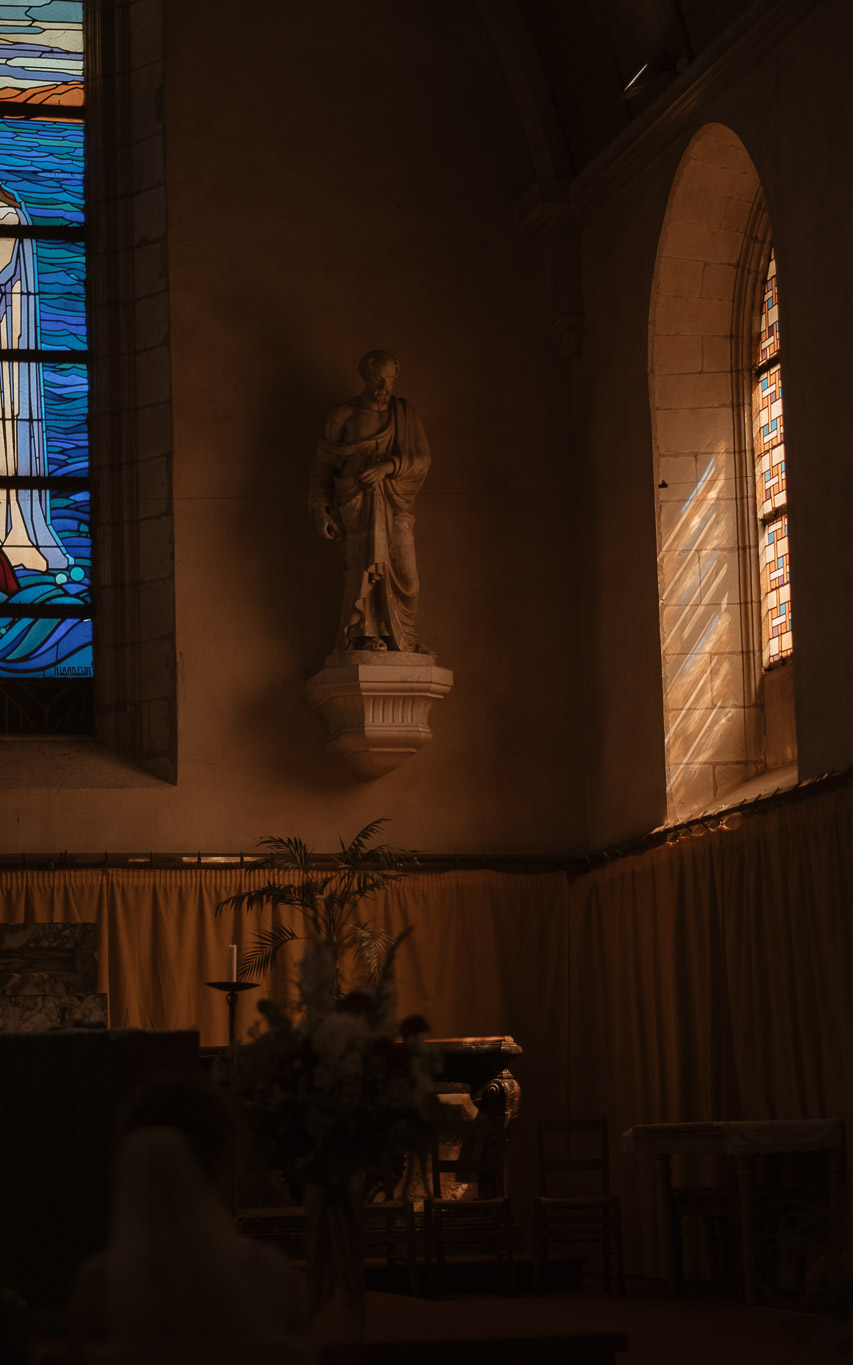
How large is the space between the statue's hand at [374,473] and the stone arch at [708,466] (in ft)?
5.42

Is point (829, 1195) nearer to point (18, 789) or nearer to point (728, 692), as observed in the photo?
point (728, 692)

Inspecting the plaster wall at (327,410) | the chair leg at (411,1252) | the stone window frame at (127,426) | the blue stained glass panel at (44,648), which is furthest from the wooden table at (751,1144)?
the blue stained glass panel at (44,648)

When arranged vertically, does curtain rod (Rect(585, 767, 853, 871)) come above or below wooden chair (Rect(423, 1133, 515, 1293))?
above

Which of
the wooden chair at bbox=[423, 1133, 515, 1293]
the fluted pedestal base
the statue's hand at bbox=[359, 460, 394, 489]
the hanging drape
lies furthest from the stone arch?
the wooden chair at bbox=[423, 1133, 515, 1293]

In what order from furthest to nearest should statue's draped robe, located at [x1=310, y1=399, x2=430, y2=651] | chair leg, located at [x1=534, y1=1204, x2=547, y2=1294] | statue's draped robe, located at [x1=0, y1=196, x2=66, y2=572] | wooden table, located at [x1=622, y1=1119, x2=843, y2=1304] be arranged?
1. statue's draped robe, located at [x1=0, y1=196, x2=66, y2=572]
2. statue's draped robe, located at [x1=310, y1=399, x2=430, y2=651]
3. chair leg, located at [x1=534, y1=1204, x2=547, y2=1294]
4. wooden table, located at [x1=622, y1=1119, x2=843, y2=1304]

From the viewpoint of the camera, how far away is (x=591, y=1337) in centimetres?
471

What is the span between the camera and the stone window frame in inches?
468

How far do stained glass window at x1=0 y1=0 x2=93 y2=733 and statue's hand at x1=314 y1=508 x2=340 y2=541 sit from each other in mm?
1672

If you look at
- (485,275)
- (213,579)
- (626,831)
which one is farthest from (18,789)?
(485,275)

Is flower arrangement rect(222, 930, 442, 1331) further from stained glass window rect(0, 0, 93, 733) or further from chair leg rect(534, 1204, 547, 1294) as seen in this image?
stained glass window rect(0, 0, 93, 733)

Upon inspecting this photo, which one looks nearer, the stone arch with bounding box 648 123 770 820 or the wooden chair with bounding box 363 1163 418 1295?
the wooden chair with bounding box 363 1163 418 1295

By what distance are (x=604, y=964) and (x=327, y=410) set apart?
155 inches

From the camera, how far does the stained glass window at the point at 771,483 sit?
35.8 feet

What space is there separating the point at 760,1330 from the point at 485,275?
758 centimetres
